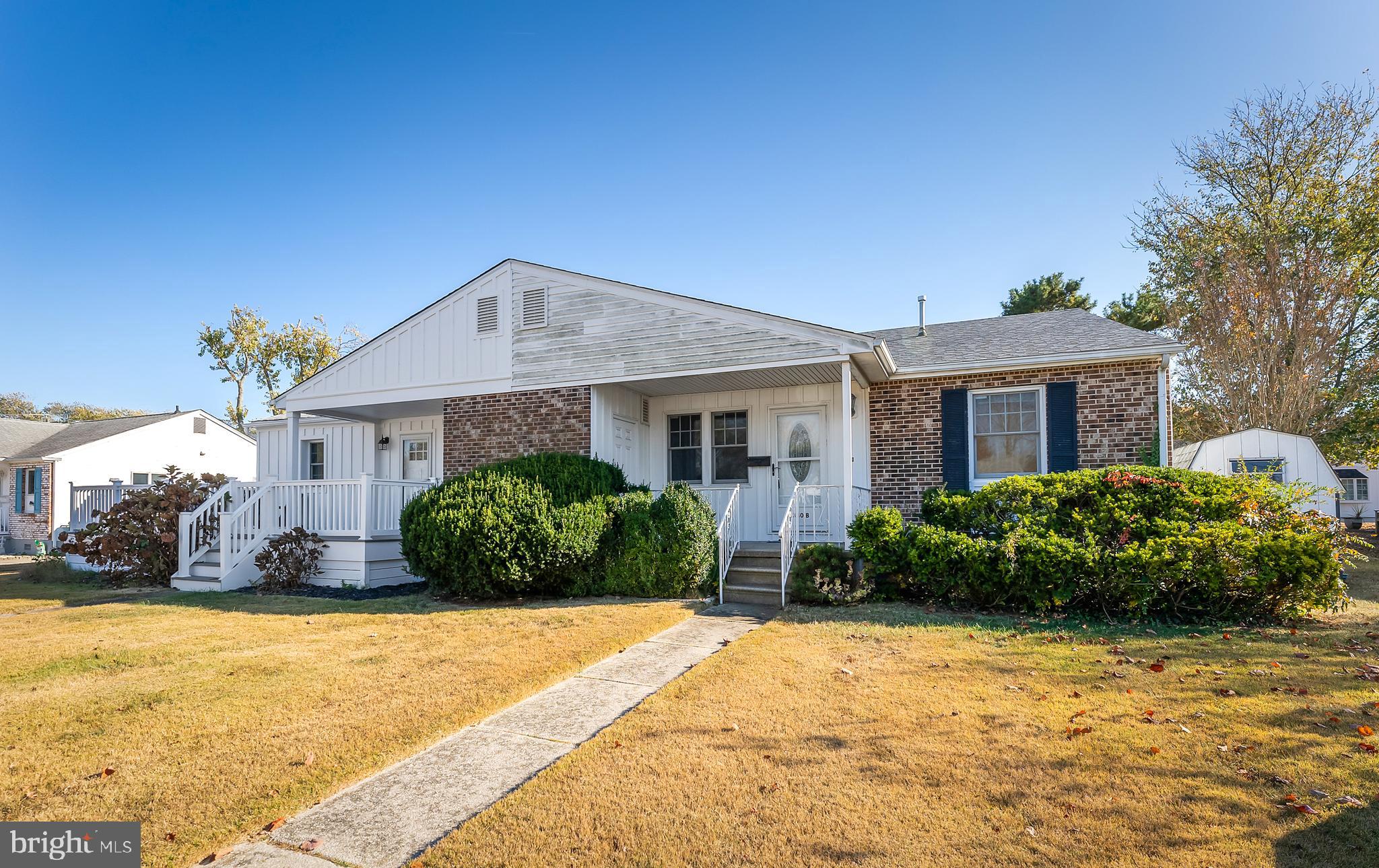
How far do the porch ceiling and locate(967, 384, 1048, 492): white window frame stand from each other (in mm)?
2172

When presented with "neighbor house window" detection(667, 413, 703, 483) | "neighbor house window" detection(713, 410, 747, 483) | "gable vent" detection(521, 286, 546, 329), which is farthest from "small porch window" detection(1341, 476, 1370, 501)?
"gable vent" detection(521, 286, 546, 329)

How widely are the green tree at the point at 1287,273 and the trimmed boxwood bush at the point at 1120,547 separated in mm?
14706

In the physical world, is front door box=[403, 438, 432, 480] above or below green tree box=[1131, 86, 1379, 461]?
below

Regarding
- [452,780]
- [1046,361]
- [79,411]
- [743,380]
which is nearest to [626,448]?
[743,380]

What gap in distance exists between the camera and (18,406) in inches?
2235

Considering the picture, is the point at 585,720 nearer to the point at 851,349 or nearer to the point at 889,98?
the point at 851,349

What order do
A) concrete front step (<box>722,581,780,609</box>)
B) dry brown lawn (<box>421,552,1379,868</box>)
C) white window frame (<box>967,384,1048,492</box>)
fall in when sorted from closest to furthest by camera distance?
dry brown lawn (<box>421,552,1379,868</box>), concrete front step (<box>722,581,780,609</box>), white window frame (<box>967,384,1048,492</box>)

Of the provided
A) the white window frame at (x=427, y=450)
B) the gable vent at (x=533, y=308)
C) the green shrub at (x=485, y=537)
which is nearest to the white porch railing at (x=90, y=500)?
the white window frame at (x=427, y=450)

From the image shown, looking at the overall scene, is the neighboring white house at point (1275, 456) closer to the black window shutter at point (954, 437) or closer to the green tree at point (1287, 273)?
the green tree at point (1287, 273)

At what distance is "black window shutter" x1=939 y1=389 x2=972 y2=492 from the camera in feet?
35.4

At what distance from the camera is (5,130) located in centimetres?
1336

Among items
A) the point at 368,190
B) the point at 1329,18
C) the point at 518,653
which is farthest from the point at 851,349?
the point at 1329,18

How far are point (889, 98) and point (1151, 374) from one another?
19.5 feet

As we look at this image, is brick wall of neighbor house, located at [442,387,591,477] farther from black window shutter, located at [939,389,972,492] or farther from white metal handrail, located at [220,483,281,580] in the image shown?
black window shutter, located at [939,389,972,492]
